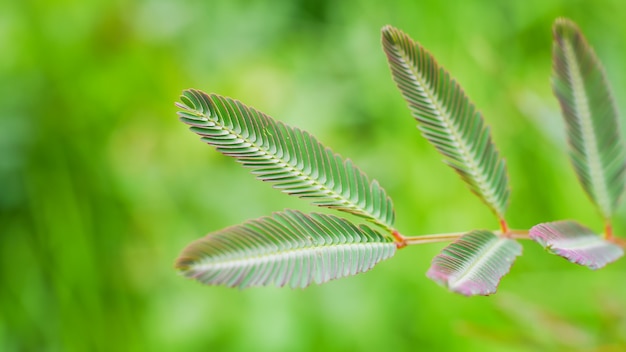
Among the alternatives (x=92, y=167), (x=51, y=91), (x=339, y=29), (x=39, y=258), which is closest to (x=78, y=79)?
(x=51, y=91)

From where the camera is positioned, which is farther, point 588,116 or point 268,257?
point 588,116

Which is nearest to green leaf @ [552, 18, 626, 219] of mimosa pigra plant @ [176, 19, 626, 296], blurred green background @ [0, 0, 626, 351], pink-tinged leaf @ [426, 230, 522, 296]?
mimosa pigra plant @ [176, 19, 626, 296]

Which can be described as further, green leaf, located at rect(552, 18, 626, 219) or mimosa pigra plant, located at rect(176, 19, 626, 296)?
green leaf, located at rect(552, 18, 626, 219)

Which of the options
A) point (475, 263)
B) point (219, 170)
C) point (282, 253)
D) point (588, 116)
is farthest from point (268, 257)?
point (219, 170)

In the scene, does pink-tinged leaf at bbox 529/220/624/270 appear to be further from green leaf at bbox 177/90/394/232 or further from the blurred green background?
the blurred green background

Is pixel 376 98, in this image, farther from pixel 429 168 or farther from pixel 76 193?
pixel 76 193

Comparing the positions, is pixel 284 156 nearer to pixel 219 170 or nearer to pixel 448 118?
pixel 448 118
